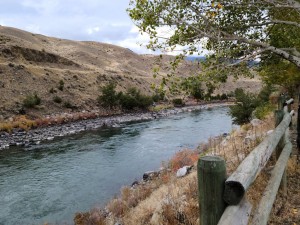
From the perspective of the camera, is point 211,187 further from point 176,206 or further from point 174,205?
point 174,205

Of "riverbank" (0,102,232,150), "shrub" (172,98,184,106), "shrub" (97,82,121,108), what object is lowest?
"riverbank" (0,102,232,150)

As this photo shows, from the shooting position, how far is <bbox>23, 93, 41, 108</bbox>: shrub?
3704 centimetres

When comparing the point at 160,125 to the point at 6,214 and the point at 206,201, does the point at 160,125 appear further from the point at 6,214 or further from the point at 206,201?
the point at 206,201

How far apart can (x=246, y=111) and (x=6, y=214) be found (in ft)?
58.7

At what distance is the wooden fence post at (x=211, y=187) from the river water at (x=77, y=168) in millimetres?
Answer: 9496

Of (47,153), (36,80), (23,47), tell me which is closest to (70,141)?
(47,153)

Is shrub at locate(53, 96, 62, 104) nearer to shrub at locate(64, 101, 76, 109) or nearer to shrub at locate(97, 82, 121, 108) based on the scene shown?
shrub at locate(64, 101, 76, 109)

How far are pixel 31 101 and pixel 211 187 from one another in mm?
37684

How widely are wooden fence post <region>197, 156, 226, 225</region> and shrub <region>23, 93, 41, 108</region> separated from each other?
37333 mm

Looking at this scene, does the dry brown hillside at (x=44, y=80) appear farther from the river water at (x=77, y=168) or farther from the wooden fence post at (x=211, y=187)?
the wooden fence post at (x=211, y=187)

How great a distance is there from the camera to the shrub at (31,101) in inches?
1458

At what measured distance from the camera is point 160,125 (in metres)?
33.2

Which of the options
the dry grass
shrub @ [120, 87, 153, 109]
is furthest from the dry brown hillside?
the dry grass

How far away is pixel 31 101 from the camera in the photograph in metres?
37.3
